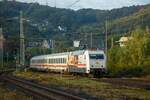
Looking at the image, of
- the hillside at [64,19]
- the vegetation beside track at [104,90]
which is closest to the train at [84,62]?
the vegetation beside track at [104,90]

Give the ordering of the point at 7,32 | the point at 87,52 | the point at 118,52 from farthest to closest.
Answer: the point at 7,32 → the point at 118,52 → the point at 87,52

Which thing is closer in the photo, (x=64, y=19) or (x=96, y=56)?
(x=96, y=56)

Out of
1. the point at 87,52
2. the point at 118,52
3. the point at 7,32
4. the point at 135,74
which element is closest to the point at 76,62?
the point at 87,52

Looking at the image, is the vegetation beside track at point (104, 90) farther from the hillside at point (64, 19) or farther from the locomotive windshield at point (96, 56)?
the hillside at point (64, 19)

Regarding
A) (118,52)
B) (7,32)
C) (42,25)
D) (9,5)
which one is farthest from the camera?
(42,25)

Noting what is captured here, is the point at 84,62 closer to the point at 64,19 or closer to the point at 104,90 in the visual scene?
the point at 104,90

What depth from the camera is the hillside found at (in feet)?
340

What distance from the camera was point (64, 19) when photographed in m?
139

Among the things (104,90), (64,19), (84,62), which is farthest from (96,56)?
(64,19)

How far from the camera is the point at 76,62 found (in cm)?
4581

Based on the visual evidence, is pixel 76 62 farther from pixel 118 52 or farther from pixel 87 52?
pixel 118 52

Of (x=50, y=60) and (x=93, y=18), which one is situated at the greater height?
(x=93, y=18)

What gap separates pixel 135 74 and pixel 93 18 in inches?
4833

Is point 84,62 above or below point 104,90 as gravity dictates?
above
